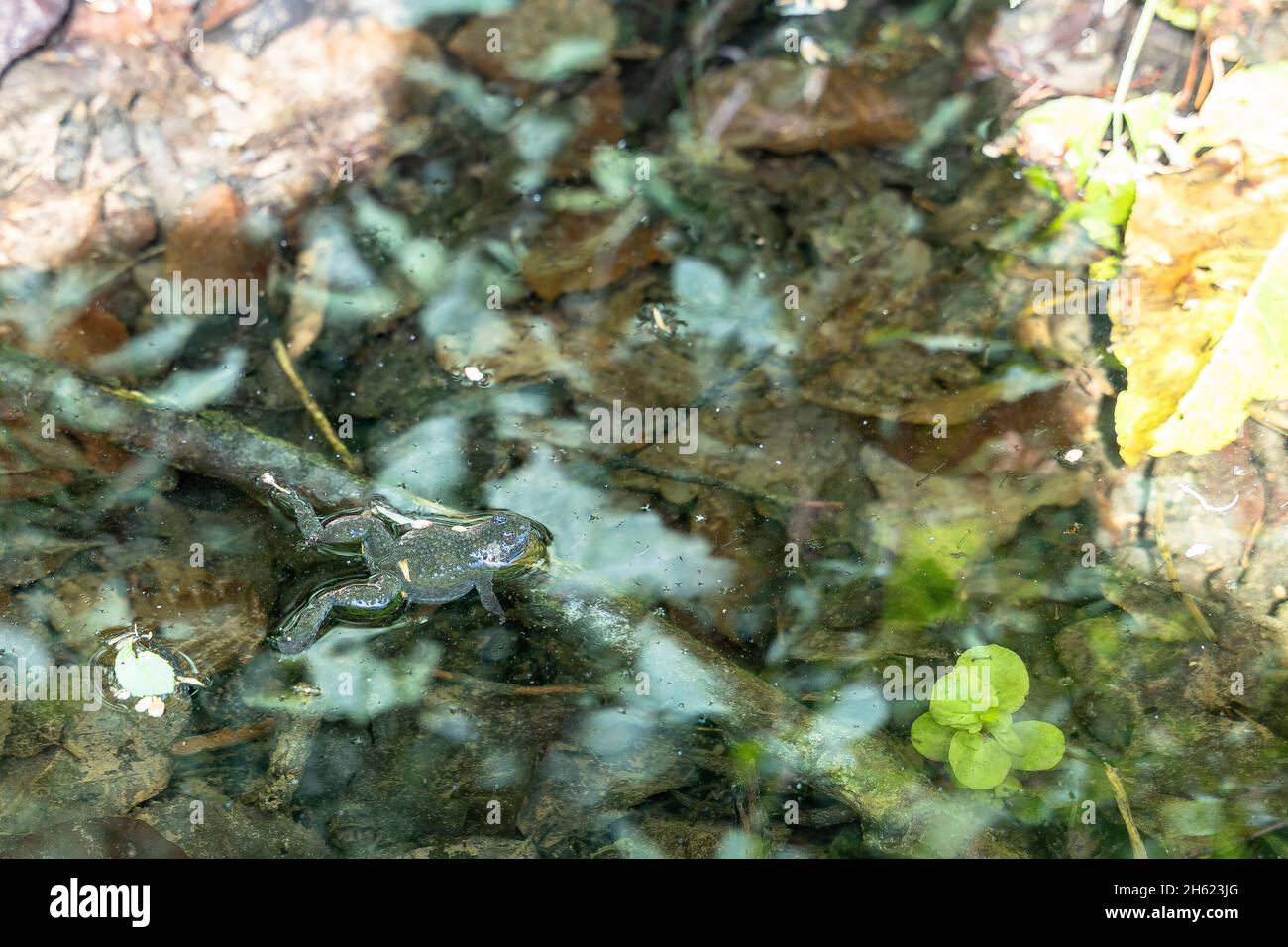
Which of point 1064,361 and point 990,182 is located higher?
point 990,182

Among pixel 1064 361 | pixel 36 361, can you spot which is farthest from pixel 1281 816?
pixel 36 361

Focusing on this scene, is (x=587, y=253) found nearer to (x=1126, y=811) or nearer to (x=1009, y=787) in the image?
(x=1009, y=787)

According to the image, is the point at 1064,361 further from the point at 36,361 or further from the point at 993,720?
the point at 36,361

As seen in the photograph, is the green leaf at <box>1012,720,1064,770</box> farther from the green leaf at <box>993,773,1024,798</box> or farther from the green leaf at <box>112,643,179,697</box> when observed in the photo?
the green leaf at <box>112,643,179,697</box>

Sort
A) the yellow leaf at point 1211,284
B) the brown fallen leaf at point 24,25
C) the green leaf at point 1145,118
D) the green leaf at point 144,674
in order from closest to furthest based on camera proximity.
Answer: the green leaf at point 144,674, the yellow leaf at point 1211,284, the brown fallen leaf at point 24,25, the green leaf at point 1145,118

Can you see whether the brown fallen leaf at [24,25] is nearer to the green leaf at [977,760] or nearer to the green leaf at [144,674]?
the green leaf at [144,674]

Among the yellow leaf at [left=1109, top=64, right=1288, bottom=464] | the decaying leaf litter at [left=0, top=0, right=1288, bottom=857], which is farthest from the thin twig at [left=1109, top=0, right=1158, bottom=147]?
the yellow leaf at [left=1109, top=64, right=1288, bottom=464]

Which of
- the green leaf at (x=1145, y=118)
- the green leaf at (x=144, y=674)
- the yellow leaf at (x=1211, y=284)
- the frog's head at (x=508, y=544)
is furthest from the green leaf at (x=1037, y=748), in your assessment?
the green leaf at (x=144, y=674)
